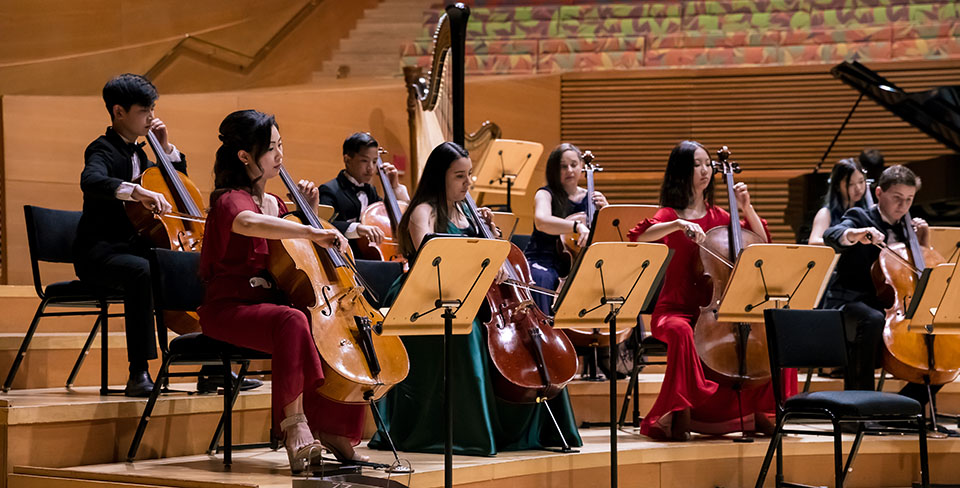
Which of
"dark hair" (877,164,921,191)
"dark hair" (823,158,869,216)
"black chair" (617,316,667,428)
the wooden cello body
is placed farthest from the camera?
"dark hair" (823,158,869,216)

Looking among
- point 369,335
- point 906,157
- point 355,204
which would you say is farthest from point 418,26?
point 369,335

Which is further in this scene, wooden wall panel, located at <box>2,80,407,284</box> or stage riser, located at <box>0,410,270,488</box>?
wooden wall panel, located at <box>2,80,407,284</box>

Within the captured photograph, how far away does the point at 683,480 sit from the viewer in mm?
3957

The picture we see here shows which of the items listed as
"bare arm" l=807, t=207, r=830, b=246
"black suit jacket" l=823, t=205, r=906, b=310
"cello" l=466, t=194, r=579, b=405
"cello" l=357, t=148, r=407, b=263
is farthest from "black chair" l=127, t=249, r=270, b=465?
"bare arm" l=807, t=207, r=830, b=246

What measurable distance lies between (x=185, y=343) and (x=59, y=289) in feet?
2.82

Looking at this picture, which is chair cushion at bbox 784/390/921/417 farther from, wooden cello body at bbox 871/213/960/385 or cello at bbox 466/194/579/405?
cello at bbox 466/194/579/405

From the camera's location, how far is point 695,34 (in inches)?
365

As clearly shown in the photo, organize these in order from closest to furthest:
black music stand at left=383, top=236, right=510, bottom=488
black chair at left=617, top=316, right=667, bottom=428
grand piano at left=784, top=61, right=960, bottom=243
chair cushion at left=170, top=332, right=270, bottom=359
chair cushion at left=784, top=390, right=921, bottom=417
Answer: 1. black music stand at left=383, top=236, right=510, bottom=488
2. chair cushion at left=170, top=332, right=270, bottom=359
3. chair cushion at left=784, top=390, right=921, bottom=417
4. black chair at left=617, top=316, right=667, bottom=428
5. grand piano at left=784, top=61, right=960, bottom=243

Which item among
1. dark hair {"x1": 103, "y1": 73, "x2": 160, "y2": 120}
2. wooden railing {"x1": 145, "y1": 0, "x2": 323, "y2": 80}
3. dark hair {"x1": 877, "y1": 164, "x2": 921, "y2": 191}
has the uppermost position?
wooden railing {"x1": 145, "y1": 0, "x2": 323, "y2": 80}

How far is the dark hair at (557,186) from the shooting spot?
4926mm

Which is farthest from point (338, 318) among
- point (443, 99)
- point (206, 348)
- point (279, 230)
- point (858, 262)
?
point (443, 99)

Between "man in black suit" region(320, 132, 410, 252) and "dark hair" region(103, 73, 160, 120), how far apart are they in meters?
1.24

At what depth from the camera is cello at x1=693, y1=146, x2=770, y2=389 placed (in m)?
4.05

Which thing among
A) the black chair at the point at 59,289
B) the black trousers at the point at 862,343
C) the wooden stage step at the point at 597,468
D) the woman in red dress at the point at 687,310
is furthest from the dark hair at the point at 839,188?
the black chair at the point at 59,289
